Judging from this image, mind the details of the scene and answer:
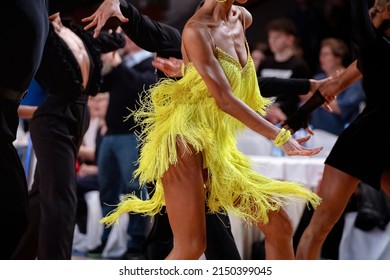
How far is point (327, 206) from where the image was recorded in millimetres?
4301

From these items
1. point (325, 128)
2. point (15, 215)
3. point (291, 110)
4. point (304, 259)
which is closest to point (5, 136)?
point (15, 215)

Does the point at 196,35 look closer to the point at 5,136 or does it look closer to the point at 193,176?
the point at 193,176

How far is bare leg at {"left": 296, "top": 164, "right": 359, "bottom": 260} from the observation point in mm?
4273

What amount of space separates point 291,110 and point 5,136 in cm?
255

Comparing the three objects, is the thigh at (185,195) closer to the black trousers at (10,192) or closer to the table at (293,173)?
the black trousers at (10,192)

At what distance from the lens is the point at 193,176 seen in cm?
384

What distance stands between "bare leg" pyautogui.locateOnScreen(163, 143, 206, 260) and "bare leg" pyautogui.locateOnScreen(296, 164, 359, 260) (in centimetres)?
71

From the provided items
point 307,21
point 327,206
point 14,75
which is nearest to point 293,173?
Result: point 327,206

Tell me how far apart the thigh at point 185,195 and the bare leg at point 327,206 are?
73cm

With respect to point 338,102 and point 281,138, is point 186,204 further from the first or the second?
point 338,102

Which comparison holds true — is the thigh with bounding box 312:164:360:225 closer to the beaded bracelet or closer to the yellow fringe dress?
the yellow fringe dress

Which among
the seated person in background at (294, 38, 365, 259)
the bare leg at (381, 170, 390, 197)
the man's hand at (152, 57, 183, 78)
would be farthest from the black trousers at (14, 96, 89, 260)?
the seated person in background at (294, 38, 365, 259)

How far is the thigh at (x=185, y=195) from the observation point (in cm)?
380

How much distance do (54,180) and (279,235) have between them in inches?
54.1
